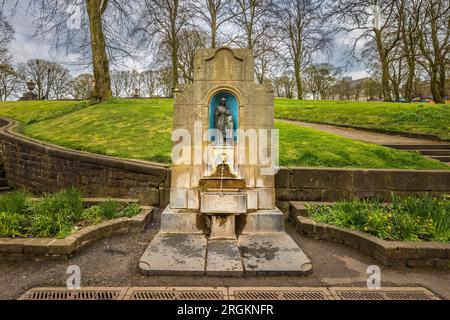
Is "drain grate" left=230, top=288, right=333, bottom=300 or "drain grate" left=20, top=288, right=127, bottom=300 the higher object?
"drain grate" left=20, top=288, right=127, bottom=300

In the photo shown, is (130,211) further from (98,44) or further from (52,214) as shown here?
(98,44)

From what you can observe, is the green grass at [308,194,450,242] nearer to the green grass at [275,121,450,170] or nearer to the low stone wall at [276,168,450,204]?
the low stone wall at [276,168,450,204]

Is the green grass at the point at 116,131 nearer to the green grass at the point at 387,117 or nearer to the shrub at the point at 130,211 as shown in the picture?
the shrub at the point at 130,211

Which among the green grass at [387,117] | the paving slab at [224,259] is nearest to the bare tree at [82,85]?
the green grass at [387,117]

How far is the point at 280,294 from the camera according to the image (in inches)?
136

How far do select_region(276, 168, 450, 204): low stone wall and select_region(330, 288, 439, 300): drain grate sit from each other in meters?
3.34

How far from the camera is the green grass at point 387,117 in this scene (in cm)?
1371

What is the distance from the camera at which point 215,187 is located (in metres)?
5.51

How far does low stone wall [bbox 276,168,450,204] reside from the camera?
6.78 meters

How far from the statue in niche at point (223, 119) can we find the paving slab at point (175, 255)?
7.46 ft

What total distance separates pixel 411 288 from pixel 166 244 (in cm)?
373

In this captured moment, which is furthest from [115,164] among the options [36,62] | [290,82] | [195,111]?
[36,62]

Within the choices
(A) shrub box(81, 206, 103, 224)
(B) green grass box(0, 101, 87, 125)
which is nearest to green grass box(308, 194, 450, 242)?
(A) shrub box(81, 206, 103, 224)

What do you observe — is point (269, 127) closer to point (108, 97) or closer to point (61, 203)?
point (61, 203)
